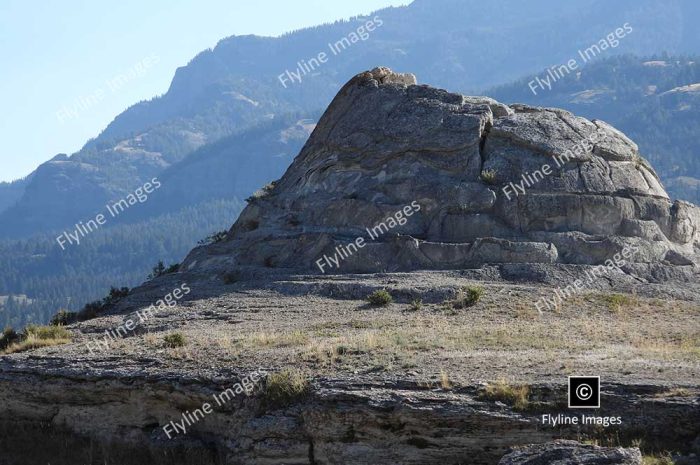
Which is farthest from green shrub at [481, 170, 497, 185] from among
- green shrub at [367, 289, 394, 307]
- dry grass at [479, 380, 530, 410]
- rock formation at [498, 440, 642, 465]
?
rock formation at [498, 440, 642, 465]

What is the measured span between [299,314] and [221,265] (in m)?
8.90

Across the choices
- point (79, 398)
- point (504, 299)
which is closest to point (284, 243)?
point (504, 299)

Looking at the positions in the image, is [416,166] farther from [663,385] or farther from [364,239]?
[663,385]

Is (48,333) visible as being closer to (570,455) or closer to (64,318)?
(64,318)

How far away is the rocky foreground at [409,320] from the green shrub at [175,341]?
0.09 m

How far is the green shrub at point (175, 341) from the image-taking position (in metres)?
30.4

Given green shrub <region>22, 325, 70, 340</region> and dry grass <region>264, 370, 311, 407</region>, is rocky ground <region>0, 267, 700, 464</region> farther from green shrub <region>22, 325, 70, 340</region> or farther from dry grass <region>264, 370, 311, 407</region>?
green shrub <region>22, 325, 70, 340</region>

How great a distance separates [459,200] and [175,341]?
→ 1475cm

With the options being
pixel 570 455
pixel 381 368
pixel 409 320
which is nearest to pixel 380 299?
pixel 409 320

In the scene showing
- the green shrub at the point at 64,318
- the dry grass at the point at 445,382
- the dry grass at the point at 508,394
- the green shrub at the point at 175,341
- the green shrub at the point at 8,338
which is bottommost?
the dry grass at the point at 508,394

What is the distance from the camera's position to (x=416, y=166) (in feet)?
139

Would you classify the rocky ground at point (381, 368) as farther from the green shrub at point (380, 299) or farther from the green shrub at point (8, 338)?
the green shrub at point (8, 338)

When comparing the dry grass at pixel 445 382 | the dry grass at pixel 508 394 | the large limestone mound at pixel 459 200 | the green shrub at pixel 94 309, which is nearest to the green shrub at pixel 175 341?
the dry grass at pixel 445 382

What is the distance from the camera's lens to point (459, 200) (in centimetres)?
4081
